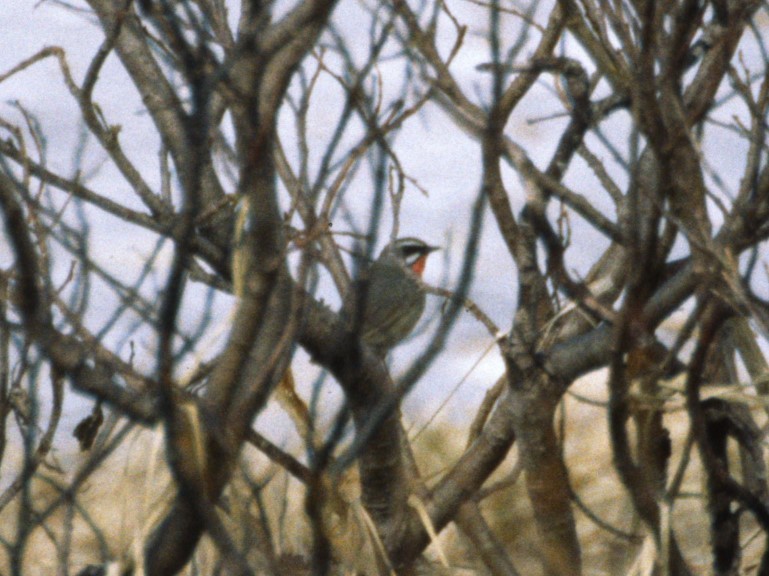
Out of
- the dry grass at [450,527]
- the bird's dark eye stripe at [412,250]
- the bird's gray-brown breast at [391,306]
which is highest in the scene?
the bird's dark eye stripe at [412,250]

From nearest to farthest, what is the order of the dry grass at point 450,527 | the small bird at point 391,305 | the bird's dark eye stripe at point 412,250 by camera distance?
the dry grass at point 450,527 < the small bird at point 391,305 < the bird's dark eye stripe at point 412,250

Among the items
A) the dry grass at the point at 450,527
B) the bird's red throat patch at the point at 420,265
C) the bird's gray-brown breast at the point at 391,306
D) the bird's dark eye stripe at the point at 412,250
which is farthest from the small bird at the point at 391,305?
the dry grass at the point at 450,527

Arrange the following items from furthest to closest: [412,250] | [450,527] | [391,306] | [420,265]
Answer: [420,265]
[412,250]
[391,306]
[450,527]

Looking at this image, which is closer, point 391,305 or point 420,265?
point 391,305

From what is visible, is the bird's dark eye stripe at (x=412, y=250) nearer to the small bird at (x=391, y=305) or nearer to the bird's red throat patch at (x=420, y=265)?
the bird's red throat patch at (x=420, y=265)

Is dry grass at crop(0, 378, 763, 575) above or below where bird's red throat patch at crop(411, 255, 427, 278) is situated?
below

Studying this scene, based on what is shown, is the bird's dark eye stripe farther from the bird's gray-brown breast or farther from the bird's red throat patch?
the bird's gray-brown breast

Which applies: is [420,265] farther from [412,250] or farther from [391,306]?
[391,306]

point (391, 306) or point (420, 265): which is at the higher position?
point (420, 265)

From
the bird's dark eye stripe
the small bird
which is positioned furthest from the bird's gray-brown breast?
the bird's dark eye stripe

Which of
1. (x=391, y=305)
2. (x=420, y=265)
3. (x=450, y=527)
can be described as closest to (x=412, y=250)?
(x=420, y=265)

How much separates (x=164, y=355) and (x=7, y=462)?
2.90 metres

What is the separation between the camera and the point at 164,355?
39.1 inches

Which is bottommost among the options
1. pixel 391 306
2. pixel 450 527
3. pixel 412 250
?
pixel 450 527
